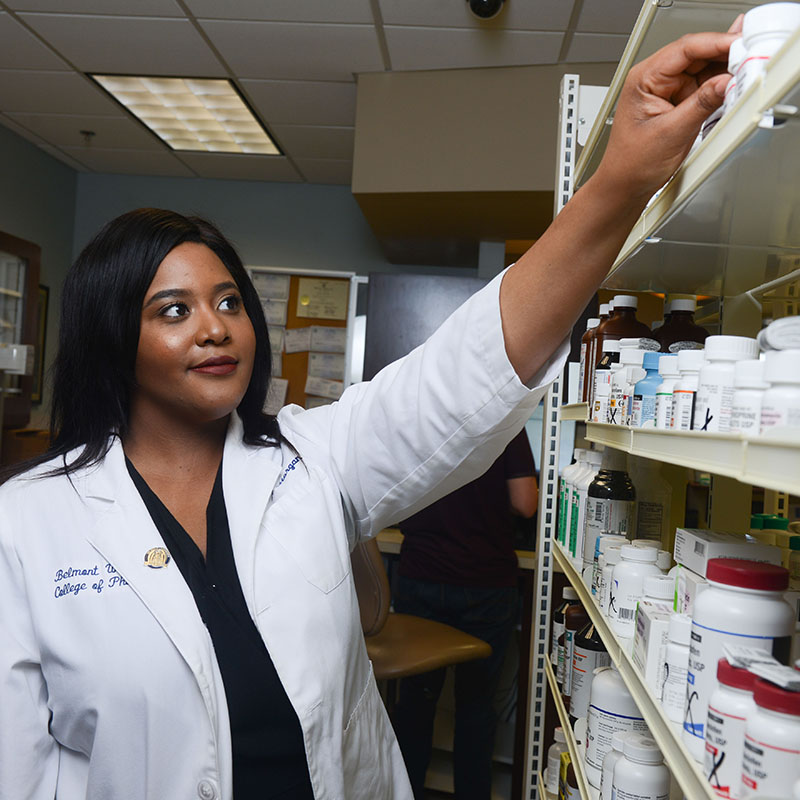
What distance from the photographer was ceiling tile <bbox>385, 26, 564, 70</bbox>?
11.3ft

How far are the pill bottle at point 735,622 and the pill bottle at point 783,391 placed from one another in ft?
0.55

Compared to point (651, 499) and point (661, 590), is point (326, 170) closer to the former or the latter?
point (651, 499)

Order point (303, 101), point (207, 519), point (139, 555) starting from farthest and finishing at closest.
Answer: point (303, 101) < point (207, 519) < point (139, 555)

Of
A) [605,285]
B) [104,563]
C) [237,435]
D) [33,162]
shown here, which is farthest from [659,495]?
[33,162]

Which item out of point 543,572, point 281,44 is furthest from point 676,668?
point 281,44

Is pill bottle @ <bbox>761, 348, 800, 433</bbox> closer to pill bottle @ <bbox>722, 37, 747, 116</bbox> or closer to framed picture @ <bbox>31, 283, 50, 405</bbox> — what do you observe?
pill bottle @ <bbox>722, 37, 747, 116</bbox>

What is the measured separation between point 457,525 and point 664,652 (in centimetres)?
183

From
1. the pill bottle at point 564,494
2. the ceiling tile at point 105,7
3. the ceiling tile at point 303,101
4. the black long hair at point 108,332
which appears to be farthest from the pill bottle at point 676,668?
the ceiling tile at point 303,101

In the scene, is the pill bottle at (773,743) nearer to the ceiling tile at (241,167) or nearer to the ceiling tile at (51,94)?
the ceiling tile at (51,94)

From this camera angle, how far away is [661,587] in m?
1.07

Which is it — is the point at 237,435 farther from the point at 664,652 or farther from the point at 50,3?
the point at 50,3

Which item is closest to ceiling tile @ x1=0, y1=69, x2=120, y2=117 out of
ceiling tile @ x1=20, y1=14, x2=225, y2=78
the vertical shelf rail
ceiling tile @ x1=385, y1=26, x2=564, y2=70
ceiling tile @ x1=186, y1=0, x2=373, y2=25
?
ceiling tile @ x1=20, y1=14, x2=225, y2=78

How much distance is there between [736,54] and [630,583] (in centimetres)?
72

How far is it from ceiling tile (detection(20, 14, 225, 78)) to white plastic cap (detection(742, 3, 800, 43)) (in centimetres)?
329
